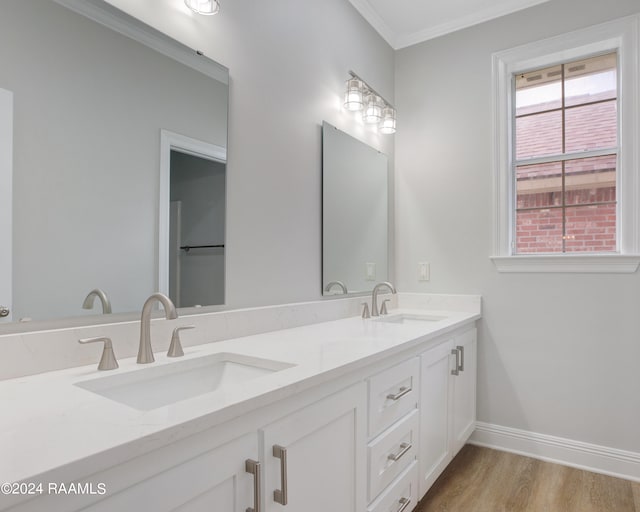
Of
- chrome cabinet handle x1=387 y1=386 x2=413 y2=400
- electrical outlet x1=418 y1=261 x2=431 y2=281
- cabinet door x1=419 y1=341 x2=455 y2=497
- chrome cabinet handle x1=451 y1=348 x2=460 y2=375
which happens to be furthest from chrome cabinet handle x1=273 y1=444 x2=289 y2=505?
electrical outlet x1=418 y1=261 x2=431 y2=281

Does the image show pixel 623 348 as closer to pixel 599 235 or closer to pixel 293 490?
pixel 599 235

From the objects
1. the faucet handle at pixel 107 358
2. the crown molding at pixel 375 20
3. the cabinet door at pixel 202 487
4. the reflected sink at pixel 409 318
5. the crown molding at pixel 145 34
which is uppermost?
the crown molding at pixel 375 20

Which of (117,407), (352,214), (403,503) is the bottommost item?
(403,503)

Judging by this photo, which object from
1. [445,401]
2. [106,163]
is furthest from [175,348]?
[445,401]

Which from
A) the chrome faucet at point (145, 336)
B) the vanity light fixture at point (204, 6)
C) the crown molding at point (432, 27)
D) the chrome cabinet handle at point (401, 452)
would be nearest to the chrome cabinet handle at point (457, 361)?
the chrome cabinet handle at point (401, 452)

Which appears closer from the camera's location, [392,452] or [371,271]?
[392,452]

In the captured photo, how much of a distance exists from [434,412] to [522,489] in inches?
26.7

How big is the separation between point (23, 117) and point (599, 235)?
2.65 metres

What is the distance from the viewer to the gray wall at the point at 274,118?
161cm

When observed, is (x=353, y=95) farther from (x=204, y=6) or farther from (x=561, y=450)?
(x=561, y=450)

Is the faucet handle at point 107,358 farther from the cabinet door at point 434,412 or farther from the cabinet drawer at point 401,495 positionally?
the cabinet door at point 434,412

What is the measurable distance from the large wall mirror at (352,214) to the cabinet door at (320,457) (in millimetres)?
958

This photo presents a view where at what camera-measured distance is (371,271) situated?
101 inches

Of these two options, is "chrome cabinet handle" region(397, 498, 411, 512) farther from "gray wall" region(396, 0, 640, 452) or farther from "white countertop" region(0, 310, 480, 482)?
"gray wall" region(396, 0, 640, 452)
